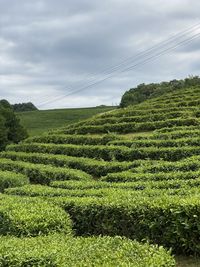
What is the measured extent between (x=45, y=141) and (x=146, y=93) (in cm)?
3869

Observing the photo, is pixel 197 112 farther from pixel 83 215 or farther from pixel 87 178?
pixel 83 215

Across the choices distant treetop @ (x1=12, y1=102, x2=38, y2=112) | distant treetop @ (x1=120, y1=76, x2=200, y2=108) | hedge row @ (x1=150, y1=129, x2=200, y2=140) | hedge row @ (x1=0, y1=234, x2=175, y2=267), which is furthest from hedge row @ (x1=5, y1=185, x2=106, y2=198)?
distant treetop @ (x1=12, y1=102, x2=38, y2=112)

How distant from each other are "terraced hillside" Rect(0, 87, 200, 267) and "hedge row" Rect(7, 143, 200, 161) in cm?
5

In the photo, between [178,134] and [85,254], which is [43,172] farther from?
[85,254]

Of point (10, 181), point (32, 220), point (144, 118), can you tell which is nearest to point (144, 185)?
point (32, 220)

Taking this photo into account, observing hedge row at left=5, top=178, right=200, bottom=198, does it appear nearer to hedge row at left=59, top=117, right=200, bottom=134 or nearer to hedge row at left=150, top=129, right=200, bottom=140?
hedge row at left=150, top=129, right=200, bottom=140

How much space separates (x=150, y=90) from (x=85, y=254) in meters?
62.6

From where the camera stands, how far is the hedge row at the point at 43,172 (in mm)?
22344

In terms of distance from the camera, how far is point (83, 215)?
13.8m

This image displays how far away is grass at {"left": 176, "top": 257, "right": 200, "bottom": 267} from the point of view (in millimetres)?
A: 10570

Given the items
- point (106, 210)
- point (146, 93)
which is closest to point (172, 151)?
point (106, 210)

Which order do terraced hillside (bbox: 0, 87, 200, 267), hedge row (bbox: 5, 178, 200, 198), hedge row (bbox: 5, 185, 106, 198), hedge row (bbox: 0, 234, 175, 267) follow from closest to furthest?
hedge row (bbox: 0, 234, 175, 267) < terraced hillside (bbox: 0, 87, 200, 267) < hedge row (bbox: 5, 178, 200, 198) < hedge row (bbox: 5, 185, 106, 198)

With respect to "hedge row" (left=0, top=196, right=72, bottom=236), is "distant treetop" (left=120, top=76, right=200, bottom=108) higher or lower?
higher

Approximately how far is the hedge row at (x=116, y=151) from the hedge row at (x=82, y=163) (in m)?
1.18
